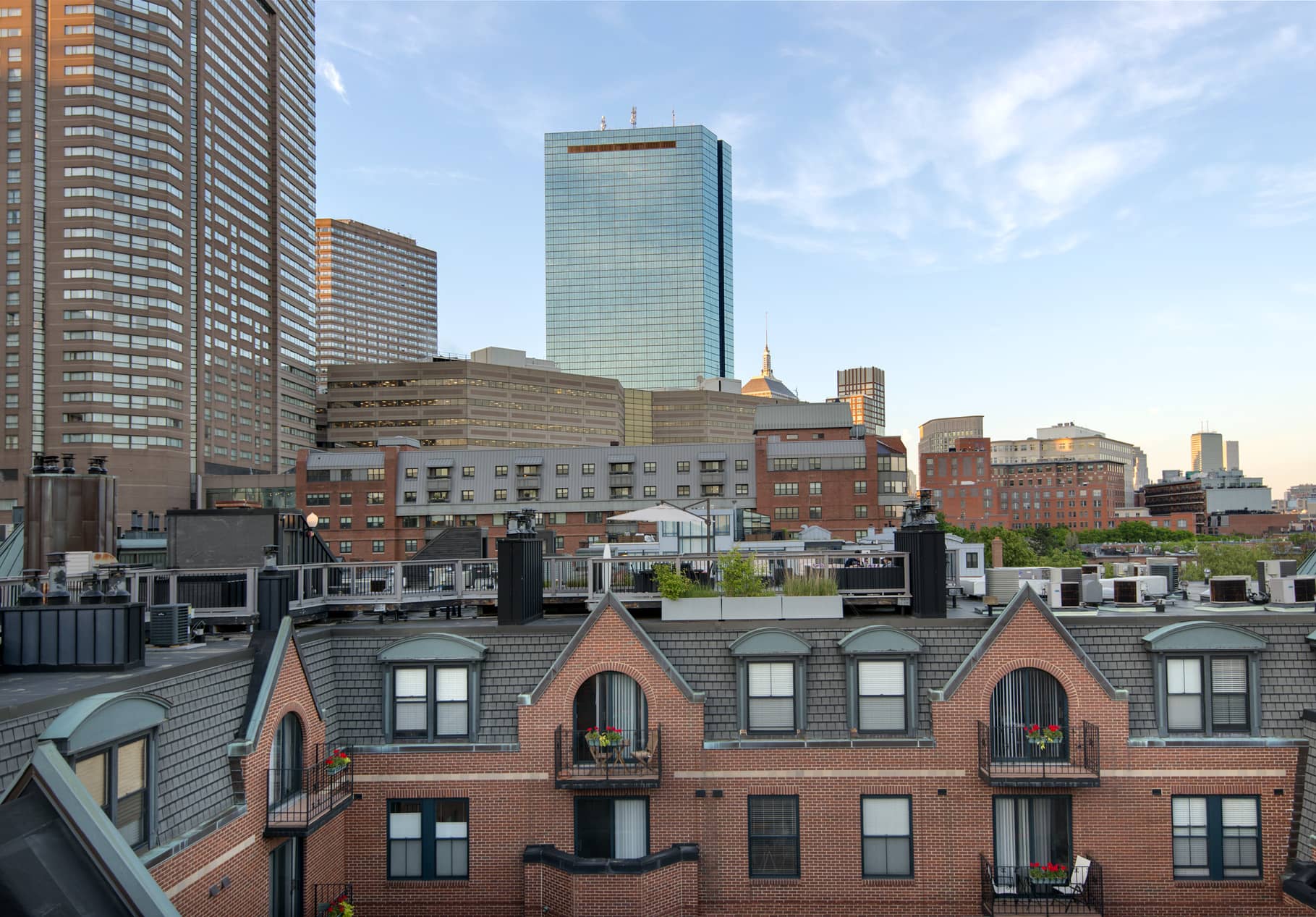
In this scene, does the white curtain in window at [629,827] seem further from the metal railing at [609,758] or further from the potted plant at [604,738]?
the potted plant at [604,738]

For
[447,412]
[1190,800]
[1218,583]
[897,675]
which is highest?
[447,412]

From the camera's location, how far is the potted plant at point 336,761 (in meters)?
15.6

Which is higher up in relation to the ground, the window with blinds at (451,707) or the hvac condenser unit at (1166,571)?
the hvac condenser unit at (1166,571)

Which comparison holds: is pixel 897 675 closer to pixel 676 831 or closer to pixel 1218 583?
pixel 676 831

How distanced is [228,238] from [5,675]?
16418 cm

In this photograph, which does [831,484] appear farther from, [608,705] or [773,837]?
[608,705]

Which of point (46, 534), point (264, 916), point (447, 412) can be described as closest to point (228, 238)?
point (447, 412)

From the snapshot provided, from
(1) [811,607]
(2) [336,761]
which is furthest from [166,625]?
(1) [811,607]

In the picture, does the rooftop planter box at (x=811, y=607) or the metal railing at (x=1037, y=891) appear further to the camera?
→ the rooftop planter box at (x=811, y=607)

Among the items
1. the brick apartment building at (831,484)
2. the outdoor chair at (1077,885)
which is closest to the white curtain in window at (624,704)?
the outdoor chair at (1077,885)

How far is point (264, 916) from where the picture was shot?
1427cm

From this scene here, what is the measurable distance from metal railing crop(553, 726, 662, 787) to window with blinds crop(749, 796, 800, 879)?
7.04ft

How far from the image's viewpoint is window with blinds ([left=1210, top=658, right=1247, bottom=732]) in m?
16.2

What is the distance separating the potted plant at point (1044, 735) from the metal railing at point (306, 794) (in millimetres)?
12723
